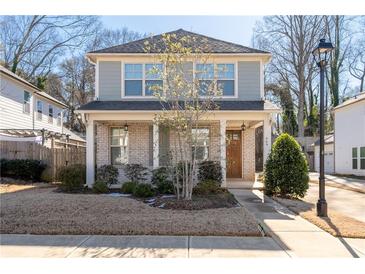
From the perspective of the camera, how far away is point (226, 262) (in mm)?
5223

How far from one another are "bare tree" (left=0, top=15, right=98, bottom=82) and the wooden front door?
75.5 feet

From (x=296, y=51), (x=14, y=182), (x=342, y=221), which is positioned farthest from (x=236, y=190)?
(x=296, y=51)

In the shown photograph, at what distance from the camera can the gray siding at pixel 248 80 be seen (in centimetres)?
1484

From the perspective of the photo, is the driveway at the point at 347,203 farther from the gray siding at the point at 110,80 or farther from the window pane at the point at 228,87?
the gray siding at the point at 110,80

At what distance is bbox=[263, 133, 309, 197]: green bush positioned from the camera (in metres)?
12.0

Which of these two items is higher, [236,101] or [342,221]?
[236,101]

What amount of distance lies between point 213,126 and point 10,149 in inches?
432

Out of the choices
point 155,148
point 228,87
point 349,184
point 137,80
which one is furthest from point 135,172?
point 349,184

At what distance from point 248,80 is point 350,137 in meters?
13.2

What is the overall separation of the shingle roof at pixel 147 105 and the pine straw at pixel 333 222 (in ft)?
14.4

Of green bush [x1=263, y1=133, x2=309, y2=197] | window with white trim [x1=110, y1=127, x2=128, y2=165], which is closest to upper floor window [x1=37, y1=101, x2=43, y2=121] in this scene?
window with white trim [x1=110, y1=127, x2=128, y2=165]

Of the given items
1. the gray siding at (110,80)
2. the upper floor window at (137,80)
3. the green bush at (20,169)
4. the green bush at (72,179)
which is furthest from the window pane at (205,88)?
the green bush at (20,169)

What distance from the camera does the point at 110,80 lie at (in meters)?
14.9

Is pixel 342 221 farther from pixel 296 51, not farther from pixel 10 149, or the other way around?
pixel 296 51
